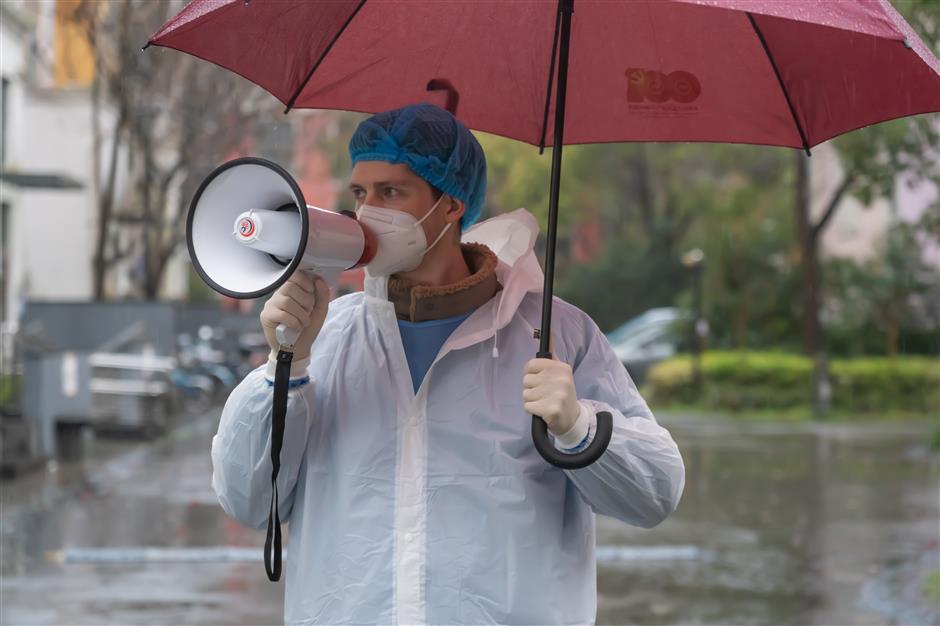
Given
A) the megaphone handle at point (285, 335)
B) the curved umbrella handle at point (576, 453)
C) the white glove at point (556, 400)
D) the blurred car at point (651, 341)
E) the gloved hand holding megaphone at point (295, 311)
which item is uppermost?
the gloved hand holding megaphone at point (295, 311)

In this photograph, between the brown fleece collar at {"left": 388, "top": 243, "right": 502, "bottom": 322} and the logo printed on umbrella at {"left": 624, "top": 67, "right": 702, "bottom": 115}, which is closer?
the brown fleece collar at {"left": 388, "top": 243, "right": 502, "bottom": 322}

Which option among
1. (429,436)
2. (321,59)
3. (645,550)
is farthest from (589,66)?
(645,550)

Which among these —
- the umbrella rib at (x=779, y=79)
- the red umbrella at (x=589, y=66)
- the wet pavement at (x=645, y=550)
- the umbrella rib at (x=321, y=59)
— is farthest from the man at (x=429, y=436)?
the wet pavement at (x=645, y=550)

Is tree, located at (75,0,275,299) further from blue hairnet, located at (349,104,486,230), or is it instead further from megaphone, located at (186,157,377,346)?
megaphone, located at (186,157,377,346)

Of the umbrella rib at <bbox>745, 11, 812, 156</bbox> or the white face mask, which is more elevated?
the umbrella rib at <bbox>745, 11, 812, 156</bbox>

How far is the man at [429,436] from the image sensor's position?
2654 millimetres

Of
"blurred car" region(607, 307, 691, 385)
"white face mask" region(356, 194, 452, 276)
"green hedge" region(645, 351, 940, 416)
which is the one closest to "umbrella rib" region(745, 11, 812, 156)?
"white face mask" region(356, 194, 452, 276)

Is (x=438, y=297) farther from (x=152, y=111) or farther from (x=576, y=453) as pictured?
(x=152, y=111)

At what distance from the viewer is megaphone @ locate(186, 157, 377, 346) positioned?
2.46m

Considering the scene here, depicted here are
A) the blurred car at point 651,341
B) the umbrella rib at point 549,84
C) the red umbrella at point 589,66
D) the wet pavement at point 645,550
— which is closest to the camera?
the red umbrella at point 589,66

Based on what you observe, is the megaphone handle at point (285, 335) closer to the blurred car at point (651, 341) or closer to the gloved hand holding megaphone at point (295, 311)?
the gloved hand holding megaphone at point (295, 311)

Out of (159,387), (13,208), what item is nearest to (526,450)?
(159,387)

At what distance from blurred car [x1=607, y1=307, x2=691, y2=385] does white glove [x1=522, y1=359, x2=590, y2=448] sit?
2473 centimetres

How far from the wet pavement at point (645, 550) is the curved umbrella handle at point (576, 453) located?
561 centimetres
